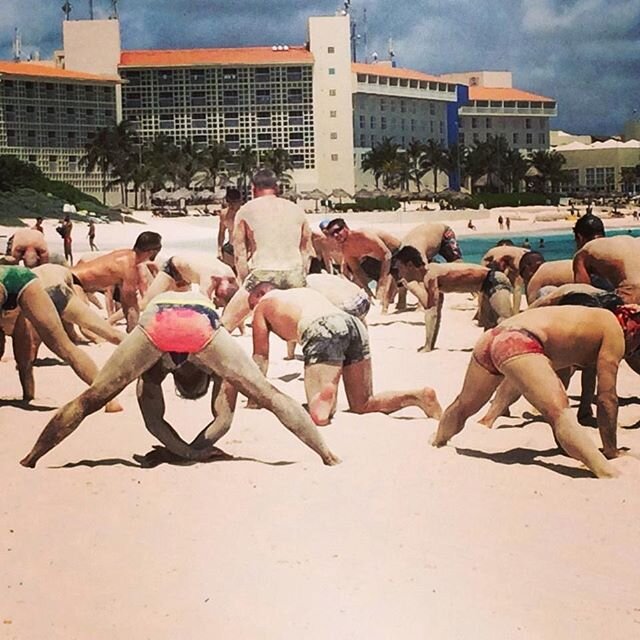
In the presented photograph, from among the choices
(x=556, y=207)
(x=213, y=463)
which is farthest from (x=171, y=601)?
(x=556, y=207)

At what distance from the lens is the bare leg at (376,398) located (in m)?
7.30

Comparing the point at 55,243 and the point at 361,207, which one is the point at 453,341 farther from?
the point at 361,207

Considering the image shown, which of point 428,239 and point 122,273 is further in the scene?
point 428,239

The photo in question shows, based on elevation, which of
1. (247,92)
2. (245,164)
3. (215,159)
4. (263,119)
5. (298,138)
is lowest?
(245,164)

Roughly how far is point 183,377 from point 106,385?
367 mm

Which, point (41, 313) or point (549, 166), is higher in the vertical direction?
point (549, 166)

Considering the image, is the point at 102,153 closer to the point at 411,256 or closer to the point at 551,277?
the point at 411,256

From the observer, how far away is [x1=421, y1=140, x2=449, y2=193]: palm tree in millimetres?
86875

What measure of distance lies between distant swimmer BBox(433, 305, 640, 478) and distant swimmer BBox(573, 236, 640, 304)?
1.66m

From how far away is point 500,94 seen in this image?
9819 centimetres

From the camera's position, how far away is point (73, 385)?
905cm

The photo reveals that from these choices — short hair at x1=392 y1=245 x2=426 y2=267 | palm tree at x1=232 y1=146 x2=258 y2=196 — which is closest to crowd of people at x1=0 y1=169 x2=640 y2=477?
short hair at x1=392 y1=245 x2=426 y2=267

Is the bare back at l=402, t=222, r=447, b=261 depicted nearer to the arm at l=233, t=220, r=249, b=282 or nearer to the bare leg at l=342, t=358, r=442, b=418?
the arm at l=233, t=220, r=249, b=282

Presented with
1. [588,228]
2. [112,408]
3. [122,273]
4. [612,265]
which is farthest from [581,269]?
[122,273]
